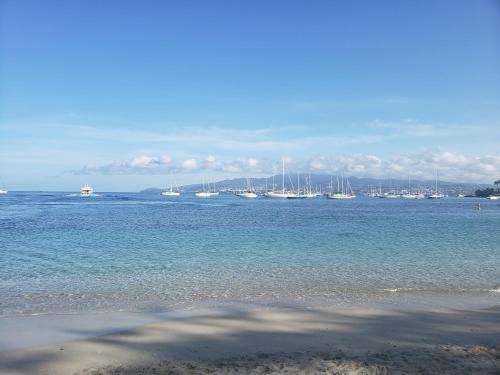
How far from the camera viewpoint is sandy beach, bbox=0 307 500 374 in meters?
8.17

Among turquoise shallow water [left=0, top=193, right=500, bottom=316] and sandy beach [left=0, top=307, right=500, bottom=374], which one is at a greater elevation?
sandy beach [left=0, top=307, right=500, bottom=374]

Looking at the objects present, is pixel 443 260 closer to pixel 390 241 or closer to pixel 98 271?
pixel 390 241

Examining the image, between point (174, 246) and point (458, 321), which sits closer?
point (458, 321)

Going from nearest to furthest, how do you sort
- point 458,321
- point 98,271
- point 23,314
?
point 458,321, point 23,314, point 98,271

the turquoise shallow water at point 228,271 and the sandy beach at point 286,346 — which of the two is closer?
the sandy beach at point 286,346

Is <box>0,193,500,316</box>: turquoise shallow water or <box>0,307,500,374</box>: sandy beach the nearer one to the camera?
<box>0,307,500,374</box>: sandy beach

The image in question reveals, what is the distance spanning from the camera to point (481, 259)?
2467 centimetres

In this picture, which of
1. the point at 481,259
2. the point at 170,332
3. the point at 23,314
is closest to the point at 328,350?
the point at 170,332

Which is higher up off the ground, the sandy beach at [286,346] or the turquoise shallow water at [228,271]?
the sandy beach at [286,346]

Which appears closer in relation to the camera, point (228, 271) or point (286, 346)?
point (286, 346)

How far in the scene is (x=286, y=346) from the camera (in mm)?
9727

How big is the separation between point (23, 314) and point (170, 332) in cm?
523

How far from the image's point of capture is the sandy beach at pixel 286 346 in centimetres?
817

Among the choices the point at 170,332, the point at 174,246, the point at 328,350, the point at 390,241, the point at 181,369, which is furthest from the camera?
the point at 390,241
